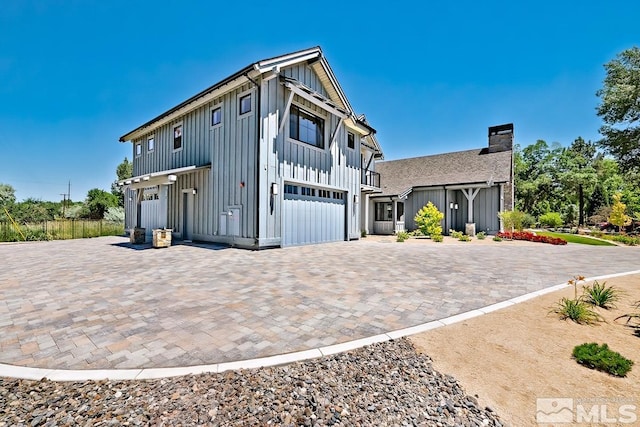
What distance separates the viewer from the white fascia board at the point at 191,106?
10.4 meters

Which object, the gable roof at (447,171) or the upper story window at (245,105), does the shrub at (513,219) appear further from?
the upper story window at (245,105)

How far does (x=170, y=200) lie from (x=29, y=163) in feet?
118

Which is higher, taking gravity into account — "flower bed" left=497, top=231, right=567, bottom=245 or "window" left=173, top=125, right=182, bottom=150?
"window" left=173, top=125, right=182, bottom=150

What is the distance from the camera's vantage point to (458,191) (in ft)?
66.1

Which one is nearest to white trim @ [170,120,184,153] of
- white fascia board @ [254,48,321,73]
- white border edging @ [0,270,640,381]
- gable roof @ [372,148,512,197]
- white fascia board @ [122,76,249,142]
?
white fascia board @ [122,76,249,142]

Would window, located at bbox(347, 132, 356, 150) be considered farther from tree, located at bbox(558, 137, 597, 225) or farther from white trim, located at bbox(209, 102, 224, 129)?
tree, located at bbox(558, 137, 597, 225)

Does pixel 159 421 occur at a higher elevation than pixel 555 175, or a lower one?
lower

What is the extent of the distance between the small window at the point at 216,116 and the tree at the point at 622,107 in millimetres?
27137

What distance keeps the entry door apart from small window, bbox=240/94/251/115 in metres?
5.04

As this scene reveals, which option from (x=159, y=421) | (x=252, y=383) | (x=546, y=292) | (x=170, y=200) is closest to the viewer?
(x=159, y=421)

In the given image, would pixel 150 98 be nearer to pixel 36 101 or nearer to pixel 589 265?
pixel 36 101

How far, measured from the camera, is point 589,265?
7703 mm

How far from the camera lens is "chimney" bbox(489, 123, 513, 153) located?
21844 millimetres

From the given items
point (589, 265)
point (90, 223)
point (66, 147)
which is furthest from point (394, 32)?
point (66, 147)
